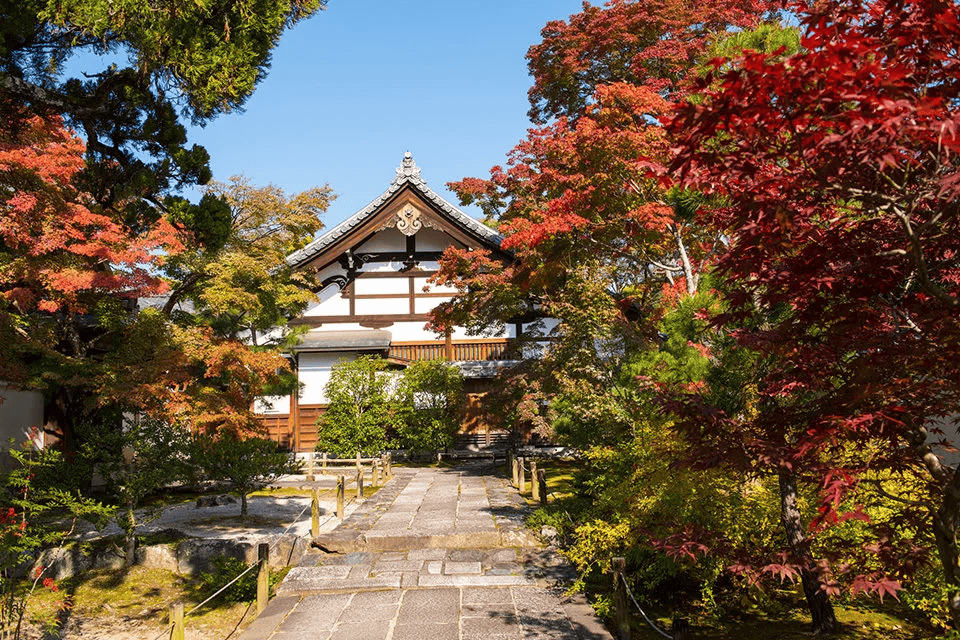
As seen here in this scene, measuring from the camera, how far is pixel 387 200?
2283cm

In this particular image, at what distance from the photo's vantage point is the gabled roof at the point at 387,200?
2236cm

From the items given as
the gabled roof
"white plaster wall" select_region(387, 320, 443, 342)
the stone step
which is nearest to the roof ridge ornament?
the gabled roof

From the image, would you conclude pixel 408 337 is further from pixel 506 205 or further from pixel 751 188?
pixel 751 188

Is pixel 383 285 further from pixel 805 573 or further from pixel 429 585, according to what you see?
pixel 805 573

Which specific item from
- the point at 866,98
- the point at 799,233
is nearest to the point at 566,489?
the point at 799,233

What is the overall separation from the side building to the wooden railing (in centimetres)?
4

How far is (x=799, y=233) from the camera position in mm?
3572

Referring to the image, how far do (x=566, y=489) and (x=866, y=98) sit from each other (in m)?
11.8

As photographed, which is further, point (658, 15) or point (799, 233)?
point (658, 15)

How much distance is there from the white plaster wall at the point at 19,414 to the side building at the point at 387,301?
7982 millimetres

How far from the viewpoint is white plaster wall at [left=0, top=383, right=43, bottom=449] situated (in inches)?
553

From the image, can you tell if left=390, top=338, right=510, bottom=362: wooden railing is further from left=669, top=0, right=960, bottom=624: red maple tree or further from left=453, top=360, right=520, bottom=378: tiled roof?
left=669, top=0, right=960, bottom=624: red maple tree

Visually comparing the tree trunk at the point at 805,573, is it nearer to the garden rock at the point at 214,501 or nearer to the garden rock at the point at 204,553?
the garden rock at the point at 204,553

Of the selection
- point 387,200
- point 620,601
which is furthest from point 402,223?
point 620,601
